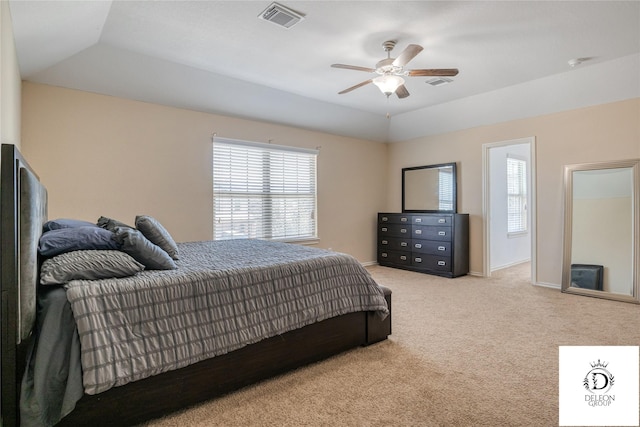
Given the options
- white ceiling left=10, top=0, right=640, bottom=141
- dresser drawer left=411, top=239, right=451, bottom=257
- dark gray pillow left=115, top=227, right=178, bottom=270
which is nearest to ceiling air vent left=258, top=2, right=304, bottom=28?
white ceiling left=10, top=0, right=640, bottom=141

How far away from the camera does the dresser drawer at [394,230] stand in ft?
18.6

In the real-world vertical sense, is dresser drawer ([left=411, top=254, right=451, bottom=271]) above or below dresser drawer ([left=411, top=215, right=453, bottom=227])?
below

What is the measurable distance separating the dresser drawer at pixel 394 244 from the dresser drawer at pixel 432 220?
1.18ft

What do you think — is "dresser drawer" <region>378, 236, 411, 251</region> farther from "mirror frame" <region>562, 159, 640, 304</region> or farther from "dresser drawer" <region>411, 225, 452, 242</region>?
"mirror frame" <region>562, 159, 640, 304</region>

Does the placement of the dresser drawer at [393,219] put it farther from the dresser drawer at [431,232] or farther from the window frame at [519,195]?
the window frame at [519,195]

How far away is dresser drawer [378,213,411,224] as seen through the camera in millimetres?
5664

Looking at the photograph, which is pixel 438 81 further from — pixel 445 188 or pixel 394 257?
pixel 394 257

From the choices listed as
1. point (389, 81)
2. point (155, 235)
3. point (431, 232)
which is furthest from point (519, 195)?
point (155, 235)

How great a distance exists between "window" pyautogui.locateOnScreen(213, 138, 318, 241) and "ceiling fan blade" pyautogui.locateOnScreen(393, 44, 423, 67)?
2.48 meters

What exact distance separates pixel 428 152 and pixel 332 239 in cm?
225

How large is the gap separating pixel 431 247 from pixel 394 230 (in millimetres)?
759

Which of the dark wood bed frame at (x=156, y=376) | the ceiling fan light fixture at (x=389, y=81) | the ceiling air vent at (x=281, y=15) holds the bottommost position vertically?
the dark wood bed frame at (x=156, y=376)

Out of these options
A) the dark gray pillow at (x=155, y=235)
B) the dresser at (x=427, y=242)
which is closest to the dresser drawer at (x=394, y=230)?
the dresser at (x=427, y=242)

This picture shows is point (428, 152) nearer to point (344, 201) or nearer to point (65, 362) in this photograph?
point (344, 201)
